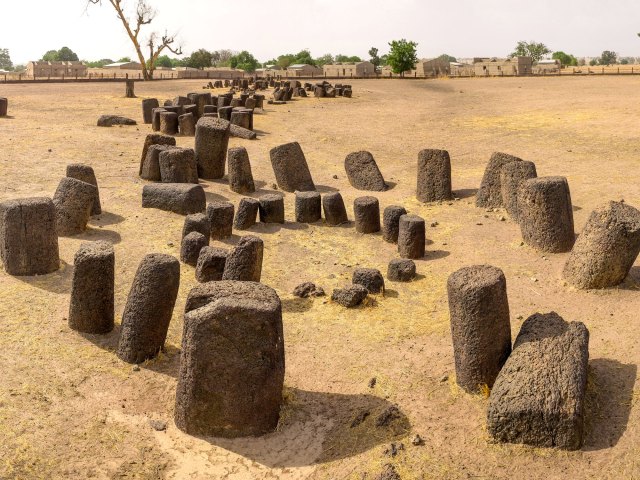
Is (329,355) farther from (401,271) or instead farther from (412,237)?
(412,237)

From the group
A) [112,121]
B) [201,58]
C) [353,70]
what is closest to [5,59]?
[201,58]

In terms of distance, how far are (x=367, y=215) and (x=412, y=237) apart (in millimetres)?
1753

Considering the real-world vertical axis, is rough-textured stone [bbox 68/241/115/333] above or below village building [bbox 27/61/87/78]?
below

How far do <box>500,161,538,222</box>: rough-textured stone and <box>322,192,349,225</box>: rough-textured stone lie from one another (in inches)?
133

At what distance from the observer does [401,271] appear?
1159 centimetres

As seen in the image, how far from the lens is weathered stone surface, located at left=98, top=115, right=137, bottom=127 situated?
24.4m

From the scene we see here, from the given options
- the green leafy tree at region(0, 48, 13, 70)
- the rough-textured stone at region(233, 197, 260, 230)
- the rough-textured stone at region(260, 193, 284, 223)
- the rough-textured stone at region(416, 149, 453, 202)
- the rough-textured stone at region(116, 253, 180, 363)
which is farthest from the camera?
the green leafy tree at region(0, 48, 13, 70)

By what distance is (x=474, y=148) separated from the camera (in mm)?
21594

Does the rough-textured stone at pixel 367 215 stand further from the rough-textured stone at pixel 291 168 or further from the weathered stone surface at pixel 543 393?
the weathered stone surface at pixel 543 393

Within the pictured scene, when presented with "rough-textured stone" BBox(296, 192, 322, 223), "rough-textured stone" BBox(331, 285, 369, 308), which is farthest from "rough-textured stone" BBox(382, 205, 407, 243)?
"rough-textured stone" BBox(331, 285, 369, 308)

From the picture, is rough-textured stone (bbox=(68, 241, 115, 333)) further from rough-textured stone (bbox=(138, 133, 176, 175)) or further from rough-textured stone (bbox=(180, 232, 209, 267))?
rough-textured stone (bbox=(138, 133, 176, 175))

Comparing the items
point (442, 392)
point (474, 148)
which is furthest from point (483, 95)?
point (442, 392)

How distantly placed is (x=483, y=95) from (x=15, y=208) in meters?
31.1

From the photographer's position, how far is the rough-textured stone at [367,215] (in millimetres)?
14055
